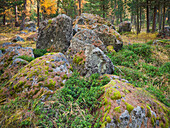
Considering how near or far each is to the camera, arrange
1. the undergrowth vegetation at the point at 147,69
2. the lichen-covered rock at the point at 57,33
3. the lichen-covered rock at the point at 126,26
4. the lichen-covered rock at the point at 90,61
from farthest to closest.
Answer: the lichen-covered rock at the point at 126,26
the lichen-covered rock at the point at 57,33
the undergrowth vegetation at the point at 147,69
the lichen-covered rock at the point at 90,61

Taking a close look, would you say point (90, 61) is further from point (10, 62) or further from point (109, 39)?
point (109, 39)

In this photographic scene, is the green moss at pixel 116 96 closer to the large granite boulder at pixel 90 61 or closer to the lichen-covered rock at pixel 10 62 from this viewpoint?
the large granite boulder at pixel 90 61

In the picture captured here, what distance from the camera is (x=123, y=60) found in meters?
7.38

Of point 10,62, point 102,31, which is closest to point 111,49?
point 102,31

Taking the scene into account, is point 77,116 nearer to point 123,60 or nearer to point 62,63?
point 62,63

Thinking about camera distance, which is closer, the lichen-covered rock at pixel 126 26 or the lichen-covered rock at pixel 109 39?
the lichen-covered rock at pixel 109 39

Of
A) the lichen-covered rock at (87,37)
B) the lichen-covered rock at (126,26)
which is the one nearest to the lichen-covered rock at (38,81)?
the lichen-covered rock at (87,37)

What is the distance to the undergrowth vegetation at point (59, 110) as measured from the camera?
2371 mm

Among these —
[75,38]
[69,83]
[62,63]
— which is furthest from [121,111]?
[75,38]

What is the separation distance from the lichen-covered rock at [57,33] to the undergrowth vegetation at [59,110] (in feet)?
16.1

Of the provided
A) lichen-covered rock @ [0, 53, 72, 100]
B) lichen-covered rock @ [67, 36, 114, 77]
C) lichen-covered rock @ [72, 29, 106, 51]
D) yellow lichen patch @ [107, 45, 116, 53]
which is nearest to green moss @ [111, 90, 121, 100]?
lichen-covered rock @ [67, 36, 114, 77]

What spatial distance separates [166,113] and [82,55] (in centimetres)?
376

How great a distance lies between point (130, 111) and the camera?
2449mm

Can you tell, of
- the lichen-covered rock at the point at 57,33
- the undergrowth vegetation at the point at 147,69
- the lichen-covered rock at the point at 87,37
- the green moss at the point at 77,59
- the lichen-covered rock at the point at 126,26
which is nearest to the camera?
the undergrowth vegetation at the point at 147,69
